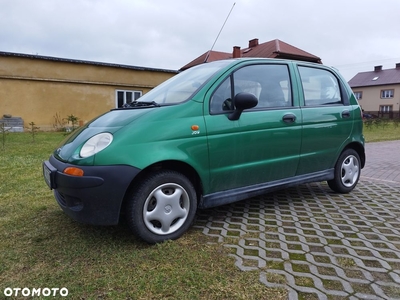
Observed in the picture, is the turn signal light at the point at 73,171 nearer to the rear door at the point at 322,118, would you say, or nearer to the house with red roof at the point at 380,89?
the rear door at the point at 322,118

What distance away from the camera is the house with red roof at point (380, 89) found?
45675 millimetres

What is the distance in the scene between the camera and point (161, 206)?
259 centimetres

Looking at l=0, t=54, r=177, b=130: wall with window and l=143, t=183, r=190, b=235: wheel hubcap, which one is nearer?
l=143, t=183, r=190, b=235: wheel hubcap

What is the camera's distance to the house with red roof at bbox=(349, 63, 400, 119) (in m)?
45.7

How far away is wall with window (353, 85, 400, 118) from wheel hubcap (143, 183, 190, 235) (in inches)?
1934

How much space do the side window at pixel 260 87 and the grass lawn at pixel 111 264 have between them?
1.32m

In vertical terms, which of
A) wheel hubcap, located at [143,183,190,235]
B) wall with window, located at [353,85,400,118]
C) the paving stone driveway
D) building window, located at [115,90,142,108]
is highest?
wall with window, located at [353,85,400,118]

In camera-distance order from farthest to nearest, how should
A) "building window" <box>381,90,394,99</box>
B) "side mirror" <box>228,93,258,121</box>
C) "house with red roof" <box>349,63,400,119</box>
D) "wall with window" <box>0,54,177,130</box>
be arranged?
"building window" <box>381,90,394,99</box>
"house with red roof" <box>349,63,400,119</box>
"wall with window" <box>0,54,177,130</box>
"side mirror" <box>228,93,258,121</box>

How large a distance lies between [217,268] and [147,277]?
51 centimetres

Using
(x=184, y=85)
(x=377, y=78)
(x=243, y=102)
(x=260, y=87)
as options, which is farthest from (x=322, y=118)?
(x=377, y=78)

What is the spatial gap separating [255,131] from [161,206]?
3.98 feet

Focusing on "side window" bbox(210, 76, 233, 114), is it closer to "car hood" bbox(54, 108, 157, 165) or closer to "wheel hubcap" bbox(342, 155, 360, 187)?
"car hood" bbox(54, 108, 157, 165)

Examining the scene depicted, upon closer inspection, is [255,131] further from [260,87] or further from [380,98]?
[380,98]

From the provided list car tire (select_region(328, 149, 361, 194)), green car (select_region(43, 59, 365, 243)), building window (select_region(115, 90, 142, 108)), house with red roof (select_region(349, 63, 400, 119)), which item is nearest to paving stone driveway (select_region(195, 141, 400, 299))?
car tire (select_region(328, 149, 361, 194))
